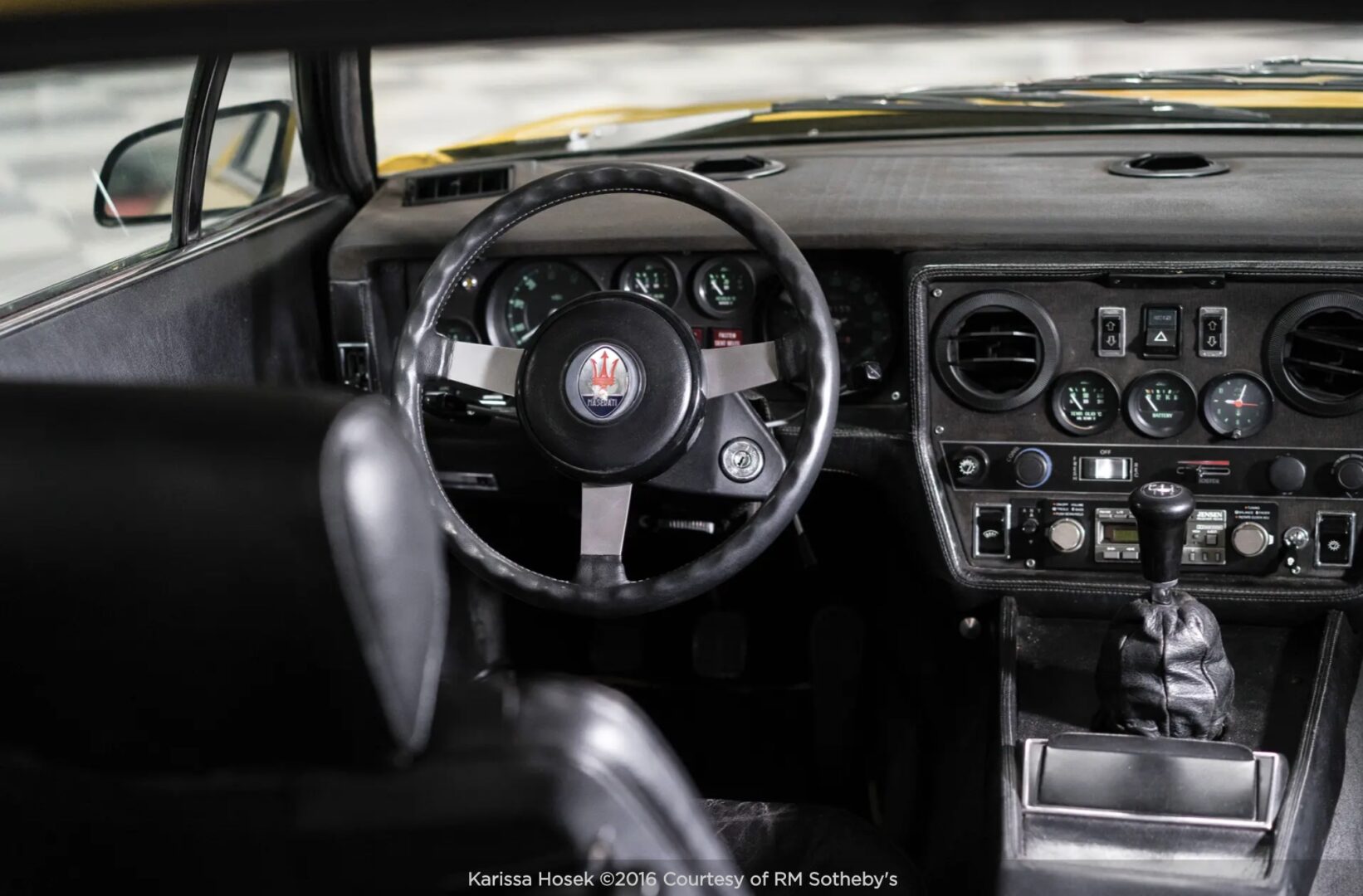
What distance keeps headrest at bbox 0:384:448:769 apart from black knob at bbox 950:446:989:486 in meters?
1.62

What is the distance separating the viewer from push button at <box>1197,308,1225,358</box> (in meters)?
2.21

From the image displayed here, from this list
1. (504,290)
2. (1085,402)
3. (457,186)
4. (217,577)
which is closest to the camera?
(217,577)

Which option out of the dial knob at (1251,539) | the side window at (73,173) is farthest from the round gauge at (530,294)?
the dial knob at (1251,539)

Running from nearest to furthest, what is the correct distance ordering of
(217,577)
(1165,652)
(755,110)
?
(217,577) → (1165,652) → (755,110)

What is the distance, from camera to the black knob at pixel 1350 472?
2.20 m

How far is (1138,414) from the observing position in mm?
2266

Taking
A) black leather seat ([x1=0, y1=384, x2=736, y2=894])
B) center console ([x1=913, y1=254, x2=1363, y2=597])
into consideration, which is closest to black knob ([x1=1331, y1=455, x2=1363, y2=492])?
center console ([x1=913, y1=254, x2=1363, y2=597])

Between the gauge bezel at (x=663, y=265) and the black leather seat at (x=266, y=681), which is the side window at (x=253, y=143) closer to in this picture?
the gauge bezel at (x=663, y=265)

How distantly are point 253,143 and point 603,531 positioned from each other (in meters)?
1.15

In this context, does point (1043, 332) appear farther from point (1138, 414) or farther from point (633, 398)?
point (633, 398)

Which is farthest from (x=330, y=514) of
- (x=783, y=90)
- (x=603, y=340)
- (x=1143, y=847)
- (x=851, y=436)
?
(x=783, y=90)

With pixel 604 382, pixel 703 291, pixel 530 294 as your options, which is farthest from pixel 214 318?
pixel 703 291

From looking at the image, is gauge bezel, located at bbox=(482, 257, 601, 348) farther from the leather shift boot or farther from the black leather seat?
the black leather seat

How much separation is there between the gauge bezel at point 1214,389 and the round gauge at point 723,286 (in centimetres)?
74
